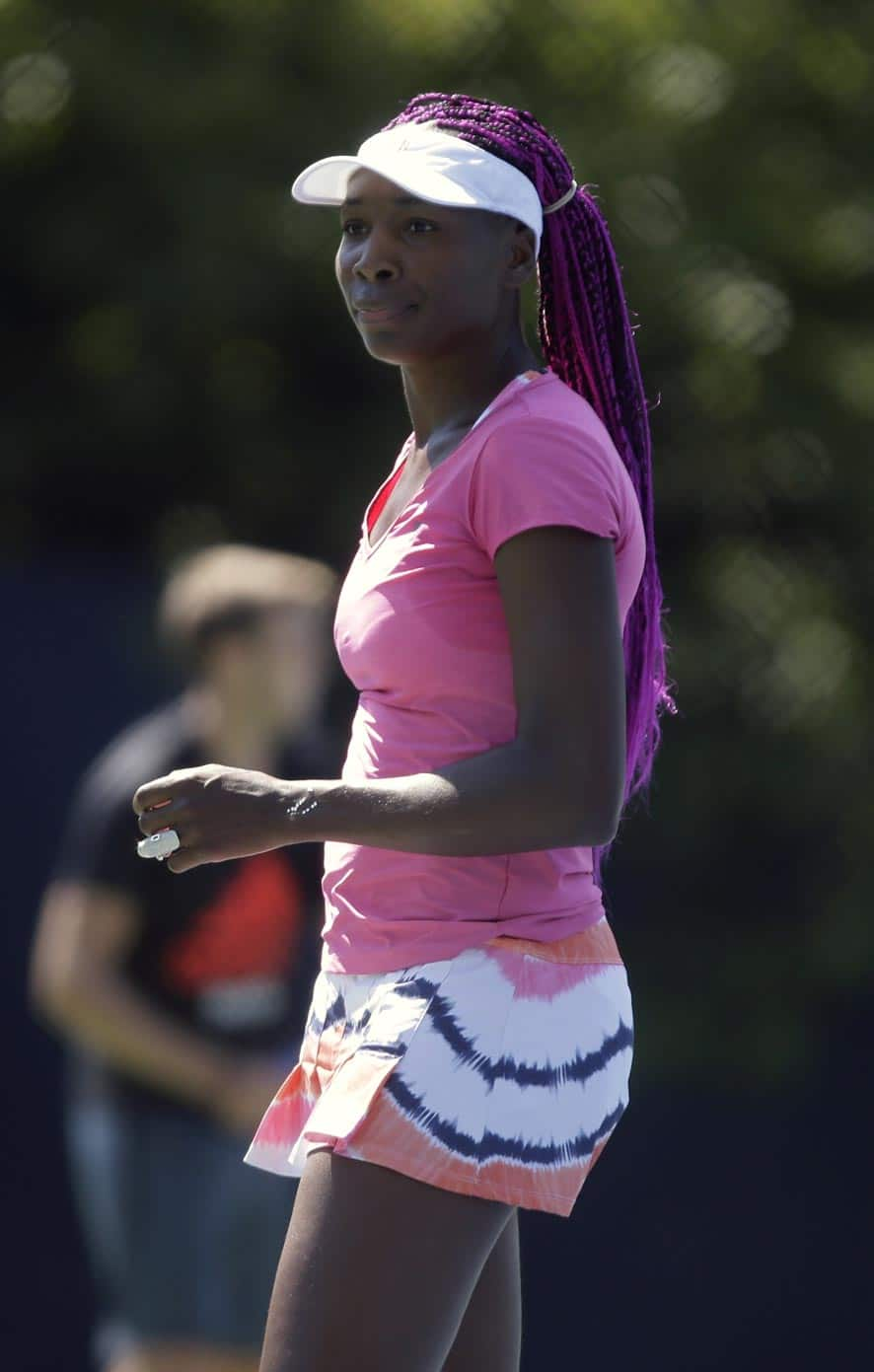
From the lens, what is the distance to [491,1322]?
1848mm

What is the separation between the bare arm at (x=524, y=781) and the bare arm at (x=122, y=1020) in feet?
5.32

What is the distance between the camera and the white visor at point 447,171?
5.68 ft

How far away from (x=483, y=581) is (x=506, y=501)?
9cm

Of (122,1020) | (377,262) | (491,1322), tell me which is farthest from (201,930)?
(377,262)

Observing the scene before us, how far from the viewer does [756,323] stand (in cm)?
433

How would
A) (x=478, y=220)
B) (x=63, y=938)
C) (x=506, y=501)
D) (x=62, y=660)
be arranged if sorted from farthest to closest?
1. (x=62, y=660)
2. (x=63, y=938)
3. (x=478, y=220)
4. (x=506, y=501)

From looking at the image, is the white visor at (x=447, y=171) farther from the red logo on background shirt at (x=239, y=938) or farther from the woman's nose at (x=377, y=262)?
the red logo on background shirt at (x=239, y=938)

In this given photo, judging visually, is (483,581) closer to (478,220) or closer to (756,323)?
(478,220)

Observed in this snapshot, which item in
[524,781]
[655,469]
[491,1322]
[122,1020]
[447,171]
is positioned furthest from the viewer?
[655,469]

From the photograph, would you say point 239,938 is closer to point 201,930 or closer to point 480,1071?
point 201,930

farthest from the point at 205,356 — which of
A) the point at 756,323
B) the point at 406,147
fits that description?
the point at 406,147

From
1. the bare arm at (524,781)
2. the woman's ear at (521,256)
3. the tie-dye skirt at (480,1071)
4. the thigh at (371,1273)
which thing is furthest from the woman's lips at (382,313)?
the thigh at (371,1273)

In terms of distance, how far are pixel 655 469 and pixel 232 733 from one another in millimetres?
1400

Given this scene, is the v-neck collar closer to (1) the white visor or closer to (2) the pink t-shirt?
(2) the pink t-shirt
